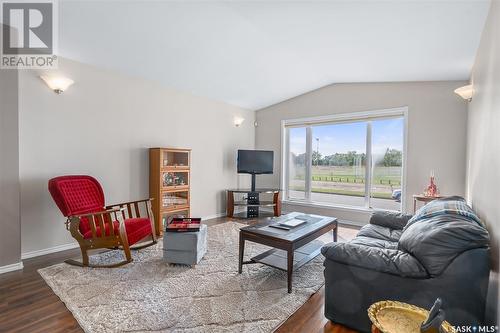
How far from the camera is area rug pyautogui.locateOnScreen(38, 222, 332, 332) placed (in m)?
1.95

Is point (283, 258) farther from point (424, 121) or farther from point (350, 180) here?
point (424, 121)

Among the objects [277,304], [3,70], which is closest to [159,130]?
[3,70]

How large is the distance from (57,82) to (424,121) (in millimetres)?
5386

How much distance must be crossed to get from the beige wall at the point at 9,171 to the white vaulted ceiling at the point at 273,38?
794 millimetres

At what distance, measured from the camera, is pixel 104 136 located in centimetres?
376

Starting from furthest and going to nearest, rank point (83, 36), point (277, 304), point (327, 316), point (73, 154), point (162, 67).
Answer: point (162, 67)
point (73, 154)
point (83, 36)
point (277, 304)
point (327, 316)

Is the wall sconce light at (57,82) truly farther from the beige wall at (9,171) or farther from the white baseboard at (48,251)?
the white baseboard at (48,251)

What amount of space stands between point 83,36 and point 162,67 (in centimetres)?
110

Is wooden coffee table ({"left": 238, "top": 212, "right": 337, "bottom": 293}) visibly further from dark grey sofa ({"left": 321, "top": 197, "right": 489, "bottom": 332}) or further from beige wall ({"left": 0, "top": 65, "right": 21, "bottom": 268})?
beige wall ({"left": 0, "top": 65, "right": 21, "bottom": 268})

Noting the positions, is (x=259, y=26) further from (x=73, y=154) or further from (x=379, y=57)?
(x=73, y=154)

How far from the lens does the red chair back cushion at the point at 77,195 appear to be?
9.34ft

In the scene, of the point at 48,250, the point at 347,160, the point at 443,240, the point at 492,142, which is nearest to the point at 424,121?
the point at 347,160

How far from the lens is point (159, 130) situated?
14.6 feet

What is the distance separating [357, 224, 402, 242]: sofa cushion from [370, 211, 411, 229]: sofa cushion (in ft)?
0.27
